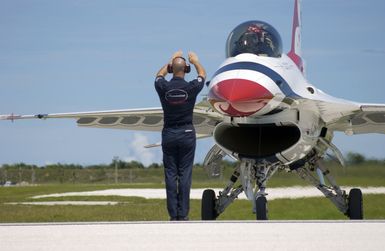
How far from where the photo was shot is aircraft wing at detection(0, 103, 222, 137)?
50.3 ft

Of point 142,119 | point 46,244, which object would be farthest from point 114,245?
point 142,119

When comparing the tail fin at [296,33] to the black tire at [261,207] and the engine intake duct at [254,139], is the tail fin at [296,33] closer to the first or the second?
the engine intake duct at [254,139]

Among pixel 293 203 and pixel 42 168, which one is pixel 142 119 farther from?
pixel 42 168

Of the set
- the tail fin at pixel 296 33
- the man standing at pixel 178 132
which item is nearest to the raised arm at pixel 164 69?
the man standing at pixel 178 132

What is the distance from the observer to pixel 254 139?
14.1 meters

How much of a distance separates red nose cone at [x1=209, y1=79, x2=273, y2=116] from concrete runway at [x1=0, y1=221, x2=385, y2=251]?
11.3 feet

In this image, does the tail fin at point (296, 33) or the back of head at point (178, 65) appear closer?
the back of head at point (178, 65)

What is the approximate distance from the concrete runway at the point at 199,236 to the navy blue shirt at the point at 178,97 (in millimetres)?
2629

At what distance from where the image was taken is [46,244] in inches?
286

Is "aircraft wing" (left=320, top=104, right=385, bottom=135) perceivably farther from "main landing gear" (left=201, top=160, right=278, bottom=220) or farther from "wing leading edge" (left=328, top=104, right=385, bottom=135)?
"main landing gear" (left=201, top=160, right=278, bottom=220)

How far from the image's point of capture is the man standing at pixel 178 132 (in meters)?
10.9

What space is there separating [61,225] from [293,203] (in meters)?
17.0

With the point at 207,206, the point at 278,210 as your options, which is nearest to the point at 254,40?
the point at 207,206

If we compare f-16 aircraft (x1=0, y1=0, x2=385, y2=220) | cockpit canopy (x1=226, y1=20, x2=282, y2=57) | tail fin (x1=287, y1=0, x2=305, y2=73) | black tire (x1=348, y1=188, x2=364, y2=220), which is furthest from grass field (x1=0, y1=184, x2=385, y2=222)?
cockpit canopy (x1=226, y1=20, x2=282, y2=57)
